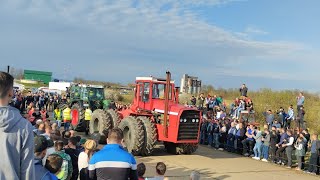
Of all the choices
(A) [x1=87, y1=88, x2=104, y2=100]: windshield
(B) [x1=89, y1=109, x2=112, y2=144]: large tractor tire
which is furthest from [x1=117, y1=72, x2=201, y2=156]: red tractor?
(A) [x1=87, y1=88, x2=104, y2=100]: windshield

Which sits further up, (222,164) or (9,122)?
(9,122)

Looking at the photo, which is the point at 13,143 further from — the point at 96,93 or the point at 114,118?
the point at 96,93

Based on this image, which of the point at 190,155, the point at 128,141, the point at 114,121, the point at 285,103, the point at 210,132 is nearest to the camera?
the point at 128,141

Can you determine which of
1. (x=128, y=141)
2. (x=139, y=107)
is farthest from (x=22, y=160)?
(x=139, y=107)

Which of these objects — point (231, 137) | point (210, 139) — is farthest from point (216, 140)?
point (231, 137)

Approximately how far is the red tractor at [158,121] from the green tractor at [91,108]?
2.99 ft

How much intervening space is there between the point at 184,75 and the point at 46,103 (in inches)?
479

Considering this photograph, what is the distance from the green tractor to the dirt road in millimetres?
2397

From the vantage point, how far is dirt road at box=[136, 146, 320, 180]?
11.8 meters

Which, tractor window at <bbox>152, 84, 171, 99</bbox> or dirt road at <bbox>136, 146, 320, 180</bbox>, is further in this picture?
tractor window at <bbox>152, 84, 171, 99</bbox>

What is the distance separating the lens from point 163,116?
1412cm

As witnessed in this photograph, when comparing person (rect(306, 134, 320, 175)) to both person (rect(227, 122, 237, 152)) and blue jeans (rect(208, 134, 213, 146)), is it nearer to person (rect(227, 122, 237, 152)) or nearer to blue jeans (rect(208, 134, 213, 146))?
person (rect(227, 122, 237, 152))

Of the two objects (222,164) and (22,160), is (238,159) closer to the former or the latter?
(222,164)

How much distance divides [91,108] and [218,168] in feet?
30.6
